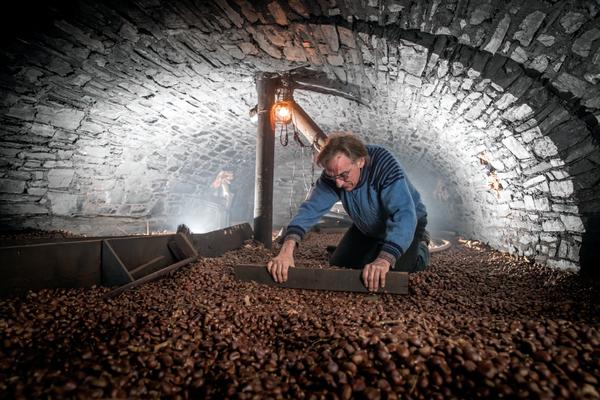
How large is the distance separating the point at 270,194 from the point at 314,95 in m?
2.45

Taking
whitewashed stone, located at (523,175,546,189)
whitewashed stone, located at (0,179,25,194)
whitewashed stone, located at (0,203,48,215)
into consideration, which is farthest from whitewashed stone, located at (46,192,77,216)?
whitewashed stone, located at (523,175,546,189)

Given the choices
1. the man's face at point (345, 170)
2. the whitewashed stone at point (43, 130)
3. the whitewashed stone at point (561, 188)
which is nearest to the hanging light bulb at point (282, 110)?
the man's face at point (345, 170)

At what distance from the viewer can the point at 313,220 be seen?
3.35 meters

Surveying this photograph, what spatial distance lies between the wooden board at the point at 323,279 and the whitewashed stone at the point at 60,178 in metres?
5.44

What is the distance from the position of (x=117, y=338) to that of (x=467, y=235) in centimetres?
899

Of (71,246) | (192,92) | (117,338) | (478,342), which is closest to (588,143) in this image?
(478,342)

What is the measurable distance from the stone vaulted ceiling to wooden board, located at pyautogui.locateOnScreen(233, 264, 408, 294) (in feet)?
8.72

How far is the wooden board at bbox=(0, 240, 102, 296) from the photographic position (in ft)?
7.42

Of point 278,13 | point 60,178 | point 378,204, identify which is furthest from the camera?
point 60,178

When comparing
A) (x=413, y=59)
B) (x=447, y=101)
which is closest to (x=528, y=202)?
(x=447, y=101)

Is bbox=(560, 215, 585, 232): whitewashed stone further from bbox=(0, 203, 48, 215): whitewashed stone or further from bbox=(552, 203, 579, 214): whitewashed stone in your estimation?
bbox=(0, 203, 48, 215): whitewashed stone

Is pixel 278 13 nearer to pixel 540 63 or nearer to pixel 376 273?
pixel 540 63

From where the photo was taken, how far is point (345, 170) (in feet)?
9.55

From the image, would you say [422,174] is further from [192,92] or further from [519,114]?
[192,92]
